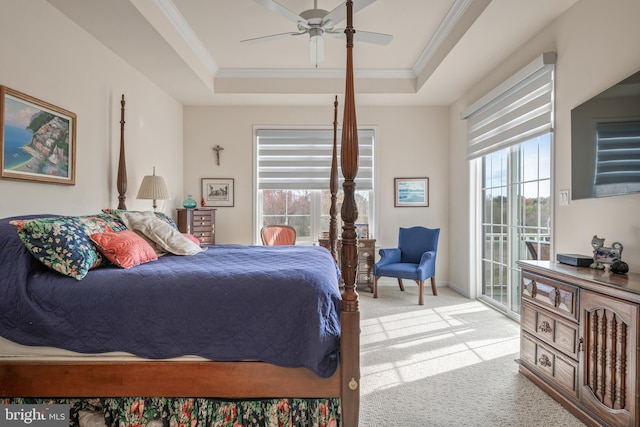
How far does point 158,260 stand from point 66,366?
31.4 inches

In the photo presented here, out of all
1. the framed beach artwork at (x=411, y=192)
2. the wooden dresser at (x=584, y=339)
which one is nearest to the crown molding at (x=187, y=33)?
the framed beach artwork at (x=411, y=192)

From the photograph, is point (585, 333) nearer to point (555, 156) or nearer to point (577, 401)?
point (577, 401)

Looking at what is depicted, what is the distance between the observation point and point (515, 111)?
3654 millimetres

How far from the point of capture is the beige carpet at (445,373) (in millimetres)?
2107

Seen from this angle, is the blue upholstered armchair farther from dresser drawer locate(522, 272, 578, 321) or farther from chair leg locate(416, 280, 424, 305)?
dresser drawer locate(522, 272, 578, 321)

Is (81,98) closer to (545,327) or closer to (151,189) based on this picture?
(151,189)

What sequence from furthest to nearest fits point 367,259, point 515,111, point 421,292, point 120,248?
point 367,259 < point 421,292 < point 515,111 < point 120,248

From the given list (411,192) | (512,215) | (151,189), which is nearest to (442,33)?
(512,215)

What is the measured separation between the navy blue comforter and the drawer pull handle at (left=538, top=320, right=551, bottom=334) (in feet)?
4.62

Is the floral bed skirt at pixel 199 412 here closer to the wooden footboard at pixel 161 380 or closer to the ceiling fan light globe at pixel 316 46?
the wooden footboard at pixel 161 380

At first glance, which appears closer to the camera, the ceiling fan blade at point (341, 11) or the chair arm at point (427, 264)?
the ceiling fan blade at point (341, 11)

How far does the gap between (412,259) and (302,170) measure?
1982 millimetres

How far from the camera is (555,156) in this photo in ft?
10.1

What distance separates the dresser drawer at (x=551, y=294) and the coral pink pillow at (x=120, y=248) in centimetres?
246
